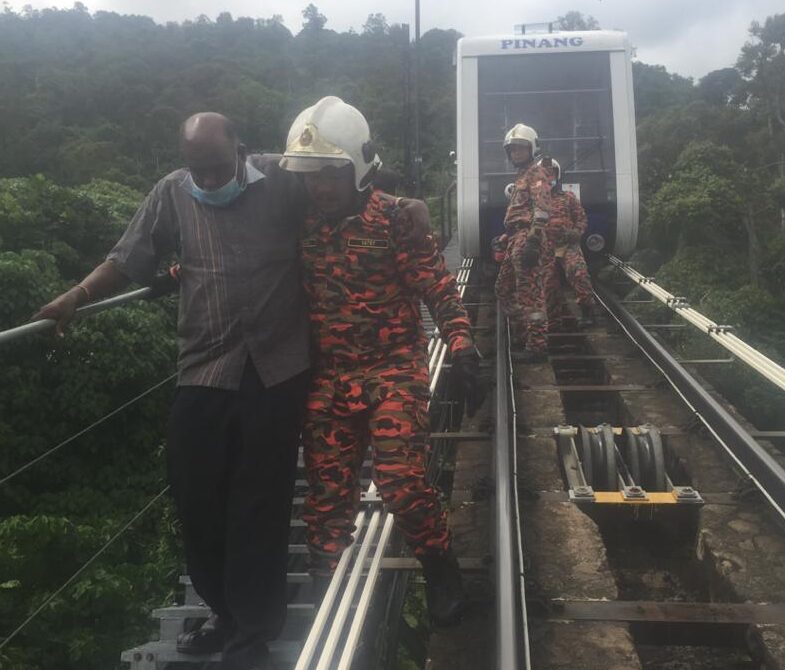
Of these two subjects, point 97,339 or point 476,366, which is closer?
point 476,366

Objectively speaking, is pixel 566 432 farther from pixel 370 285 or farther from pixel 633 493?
pixel 370 285

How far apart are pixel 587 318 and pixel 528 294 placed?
6.62 ft

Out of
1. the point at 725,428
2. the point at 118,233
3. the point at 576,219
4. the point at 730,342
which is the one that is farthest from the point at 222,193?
the point at 118,233

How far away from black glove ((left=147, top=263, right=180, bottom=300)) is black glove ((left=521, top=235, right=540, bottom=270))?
162 inches

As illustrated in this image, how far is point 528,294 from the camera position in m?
6.97

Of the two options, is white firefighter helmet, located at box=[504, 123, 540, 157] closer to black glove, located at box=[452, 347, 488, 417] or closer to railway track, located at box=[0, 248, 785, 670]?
railway track, located at box=[0, 248, 785, 670]

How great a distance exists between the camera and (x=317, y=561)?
A: 2990mm

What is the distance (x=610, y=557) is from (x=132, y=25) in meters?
80.3

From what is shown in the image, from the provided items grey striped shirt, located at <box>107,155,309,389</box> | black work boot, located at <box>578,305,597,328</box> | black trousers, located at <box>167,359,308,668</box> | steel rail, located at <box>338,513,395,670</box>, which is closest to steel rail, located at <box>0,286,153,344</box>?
grey striped shirt, located at <box>107,155,309,389</box>

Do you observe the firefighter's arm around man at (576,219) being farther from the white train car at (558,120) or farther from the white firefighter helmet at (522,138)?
the white train car at (558,120)

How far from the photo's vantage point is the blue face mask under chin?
2631mm

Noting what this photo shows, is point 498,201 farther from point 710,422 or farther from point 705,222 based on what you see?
point 705,222

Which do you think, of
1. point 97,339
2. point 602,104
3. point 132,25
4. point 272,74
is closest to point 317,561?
point 602,104

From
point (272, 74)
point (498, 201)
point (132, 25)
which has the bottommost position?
point (498, 201)
